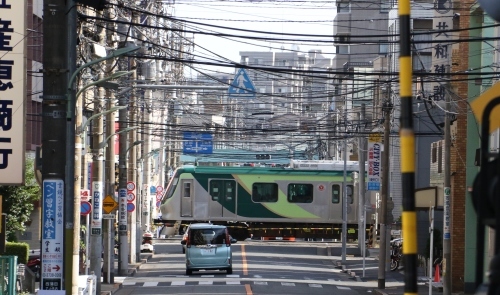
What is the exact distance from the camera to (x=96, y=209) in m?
28.1

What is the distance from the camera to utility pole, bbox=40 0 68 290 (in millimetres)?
15383

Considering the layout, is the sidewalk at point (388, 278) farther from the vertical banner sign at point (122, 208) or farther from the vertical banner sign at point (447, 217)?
the vertical banner sign at point (122, 208)

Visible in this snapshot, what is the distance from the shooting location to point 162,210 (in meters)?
59.6

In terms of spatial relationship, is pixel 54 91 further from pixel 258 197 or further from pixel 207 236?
pixel 258 197

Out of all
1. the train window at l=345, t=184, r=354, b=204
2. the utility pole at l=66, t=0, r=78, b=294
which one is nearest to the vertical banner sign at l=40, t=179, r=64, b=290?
the utility pole at l=66, t=0, r=78, b=294

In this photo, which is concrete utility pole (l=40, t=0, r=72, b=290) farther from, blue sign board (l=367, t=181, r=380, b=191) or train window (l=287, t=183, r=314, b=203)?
train window (l=287, t=183, r=314, b=203)

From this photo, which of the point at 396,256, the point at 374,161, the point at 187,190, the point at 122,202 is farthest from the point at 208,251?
the point at 187,190

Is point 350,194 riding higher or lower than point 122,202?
lower

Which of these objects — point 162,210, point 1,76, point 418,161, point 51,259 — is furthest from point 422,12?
point 51,259

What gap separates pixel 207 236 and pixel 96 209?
10.1 meters

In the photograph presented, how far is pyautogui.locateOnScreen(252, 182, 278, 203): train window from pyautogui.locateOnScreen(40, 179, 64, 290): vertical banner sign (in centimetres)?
4331

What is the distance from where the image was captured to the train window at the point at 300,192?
2344 inches

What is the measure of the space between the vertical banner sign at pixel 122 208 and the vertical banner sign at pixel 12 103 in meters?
18.1

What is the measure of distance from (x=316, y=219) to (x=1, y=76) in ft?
138
